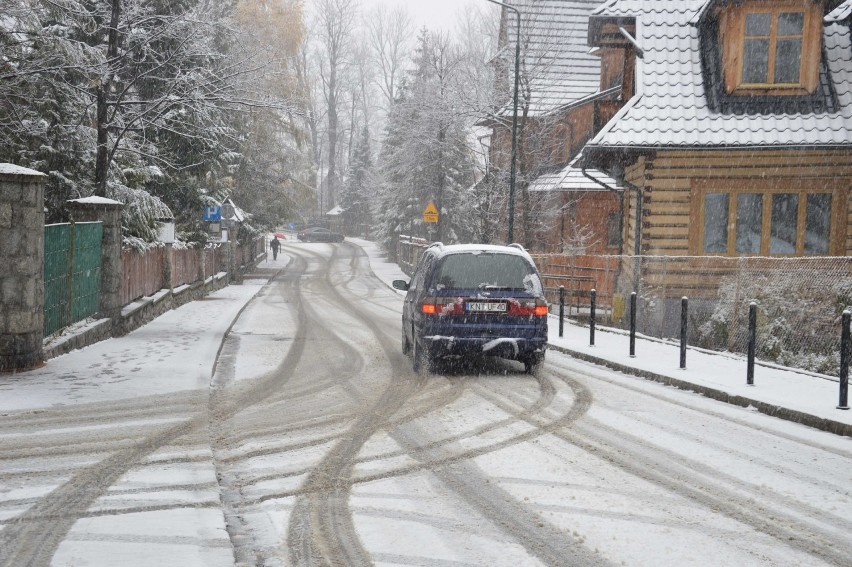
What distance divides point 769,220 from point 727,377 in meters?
10.2

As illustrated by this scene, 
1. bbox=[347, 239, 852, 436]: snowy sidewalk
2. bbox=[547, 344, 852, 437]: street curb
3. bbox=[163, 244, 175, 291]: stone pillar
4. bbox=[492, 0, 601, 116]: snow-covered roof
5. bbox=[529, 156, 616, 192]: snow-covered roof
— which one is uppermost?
bbox=[492, 0, 601, 116]: snow-covered roof

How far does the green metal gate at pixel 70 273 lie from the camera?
12.5 metres

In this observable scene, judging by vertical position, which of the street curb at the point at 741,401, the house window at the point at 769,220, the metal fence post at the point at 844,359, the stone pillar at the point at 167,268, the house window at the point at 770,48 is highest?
the house window at the point at 770,48

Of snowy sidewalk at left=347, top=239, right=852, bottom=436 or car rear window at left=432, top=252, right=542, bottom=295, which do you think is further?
car rear window at left=432, top=252, right=542, bottom=295

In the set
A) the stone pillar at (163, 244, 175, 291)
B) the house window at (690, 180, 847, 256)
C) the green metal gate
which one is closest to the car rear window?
the green metal gate

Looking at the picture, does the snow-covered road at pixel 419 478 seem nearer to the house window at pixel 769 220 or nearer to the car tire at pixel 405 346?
the car tire at pixel 405 346

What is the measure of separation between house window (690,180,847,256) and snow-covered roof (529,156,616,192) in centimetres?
852

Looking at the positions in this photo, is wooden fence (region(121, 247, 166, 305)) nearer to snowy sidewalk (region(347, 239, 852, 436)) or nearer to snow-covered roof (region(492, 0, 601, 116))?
snowy sidewalk (region(347, 239, 852, 436))

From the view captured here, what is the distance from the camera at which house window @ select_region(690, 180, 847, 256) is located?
67.2 feet

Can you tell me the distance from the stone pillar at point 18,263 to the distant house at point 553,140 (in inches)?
870

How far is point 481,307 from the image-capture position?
11609 millimetres

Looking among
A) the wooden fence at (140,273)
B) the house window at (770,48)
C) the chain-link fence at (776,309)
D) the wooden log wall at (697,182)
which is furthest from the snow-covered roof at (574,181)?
the wooden fence at (140,273)

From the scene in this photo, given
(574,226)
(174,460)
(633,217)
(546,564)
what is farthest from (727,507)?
(574,226)

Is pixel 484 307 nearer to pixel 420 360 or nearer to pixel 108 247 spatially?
pixel 420 360
